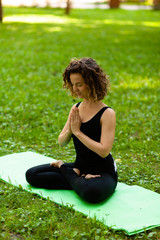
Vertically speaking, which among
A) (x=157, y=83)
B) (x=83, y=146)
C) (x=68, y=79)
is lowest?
(x=157, y=83)

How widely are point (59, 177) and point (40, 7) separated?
27.2 metres

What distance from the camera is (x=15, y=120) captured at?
6.77m

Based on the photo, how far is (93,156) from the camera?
402 cm

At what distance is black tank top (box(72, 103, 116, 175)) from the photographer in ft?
13.0

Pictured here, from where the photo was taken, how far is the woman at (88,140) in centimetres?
383

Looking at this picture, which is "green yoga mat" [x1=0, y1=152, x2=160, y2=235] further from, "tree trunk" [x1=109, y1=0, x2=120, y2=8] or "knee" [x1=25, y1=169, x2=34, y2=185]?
"tree trunk" [x1=109, y1=0, x2=120, y2=8]

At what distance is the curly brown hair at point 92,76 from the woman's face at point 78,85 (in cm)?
3

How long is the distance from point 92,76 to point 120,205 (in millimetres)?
1250

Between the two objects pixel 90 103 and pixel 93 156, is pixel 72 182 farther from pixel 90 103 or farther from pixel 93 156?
pixel 90 103

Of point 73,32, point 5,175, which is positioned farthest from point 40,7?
point 5,175

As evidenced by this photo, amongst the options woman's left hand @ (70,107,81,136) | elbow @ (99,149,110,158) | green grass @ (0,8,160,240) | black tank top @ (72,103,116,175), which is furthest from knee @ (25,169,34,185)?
elbow @ (99,149,110,158)

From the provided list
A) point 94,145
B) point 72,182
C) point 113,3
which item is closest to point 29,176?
point 72,182

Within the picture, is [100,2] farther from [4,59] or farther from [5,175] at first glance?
[5,175]

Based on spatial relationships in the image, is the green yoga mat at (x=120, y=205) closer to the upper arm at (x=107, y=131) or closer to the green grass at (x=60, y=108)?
the green grass at (x=60, y=108)
